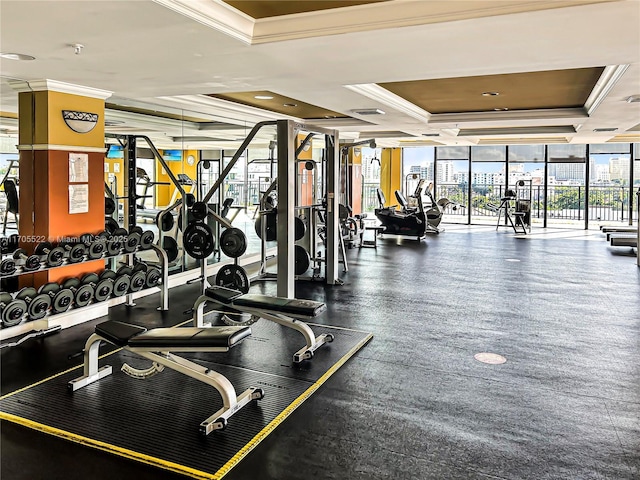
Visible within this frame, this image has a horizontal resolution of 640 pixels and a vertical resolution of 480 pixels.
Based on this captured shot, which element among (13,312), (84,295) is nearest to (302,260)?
(84,295)

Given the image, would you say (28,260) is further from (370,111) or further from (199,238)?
(370,111)

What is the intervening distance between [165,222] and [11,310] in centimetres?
180

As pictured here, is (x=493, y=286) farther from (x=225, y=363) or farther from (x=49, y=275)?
(x=49, y=275)

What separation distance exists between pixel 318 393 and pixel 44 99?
9.24 ft

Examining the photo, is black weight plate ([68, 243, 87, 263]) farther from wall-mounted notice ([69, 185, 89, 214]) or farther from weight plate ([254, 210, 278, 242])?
weight plate ([254, 210, 278, 242])

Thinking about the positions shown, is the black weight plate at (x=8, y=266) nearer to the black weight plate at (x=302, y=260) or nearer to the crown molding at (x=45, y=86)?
the crown molding at (x=45, y=86)

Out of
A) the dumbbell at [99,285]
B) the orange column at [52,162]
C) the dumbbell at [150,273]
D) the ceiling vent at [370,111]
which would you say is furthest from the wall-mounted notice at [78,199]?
the ceiling vent at [370,111]

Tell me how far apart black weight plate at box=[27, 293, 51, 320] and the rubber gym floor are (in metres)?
0.22

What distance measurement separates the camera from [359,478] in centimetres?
207

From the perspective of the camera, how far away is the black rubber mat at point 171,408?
2279 mm

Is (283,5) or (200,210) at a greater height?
(283,5)

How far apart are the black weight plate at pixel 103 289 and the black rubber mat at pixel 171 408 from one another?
0.71 meters

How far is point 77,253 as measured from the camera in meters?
3.83

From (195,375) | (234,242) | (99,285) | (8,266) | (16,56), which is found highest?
(16,56)
